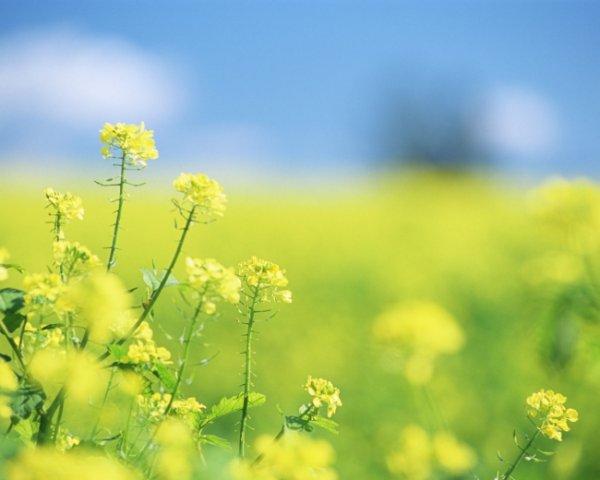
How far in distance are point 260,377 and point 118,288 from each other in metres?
3.70

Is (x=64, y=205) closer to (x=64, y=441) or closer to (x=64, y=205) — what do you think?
(x=64, y=205)

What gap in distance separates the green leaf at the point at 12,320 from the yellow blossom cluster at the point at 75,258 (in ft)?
0.32

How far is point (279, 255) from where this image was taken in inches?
259

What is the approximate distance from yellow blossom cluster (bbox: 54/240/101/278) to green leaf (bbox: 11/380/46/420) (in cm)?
16

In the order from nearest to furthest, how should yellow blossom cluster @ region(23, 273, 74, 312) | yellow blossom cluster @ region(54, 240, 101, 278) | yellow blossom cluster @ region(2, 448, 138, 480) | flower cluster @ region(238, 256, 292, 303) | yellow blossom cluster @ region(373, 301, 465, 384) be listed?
yellow blossom cluster @ region(2, 448, 138, 480) → yellow blossom cluster @ region(23, 273, 74, 312) → yellow blossom cluster @ region(54, 240, 101, 278) → flower cluster @ region(238, 256, 292, 303) → yellow blossom cluster @ region(373, 301, 465, 384)

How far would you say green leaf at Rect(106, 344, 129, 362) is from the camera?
0.79m

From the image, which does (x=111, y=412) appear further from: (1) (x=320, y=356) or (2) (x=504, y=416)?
(1) (x=320, y=356)

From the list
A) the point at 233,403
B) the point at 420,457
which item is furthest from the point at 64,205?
the point at 420,457

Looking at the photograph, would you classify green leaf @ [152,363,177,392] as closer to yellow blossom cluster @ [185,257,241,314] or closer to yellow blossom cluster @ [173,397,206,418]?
yellow blossom cluster @ [173,397,206,418]

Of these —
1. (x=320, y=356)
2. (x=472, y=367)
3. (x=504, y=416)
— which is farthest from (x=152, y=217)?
(x=504, y=416)

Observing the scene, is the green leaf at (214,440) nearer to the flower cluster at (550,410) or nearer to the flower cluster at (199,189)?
the flower cluster at (199,189)

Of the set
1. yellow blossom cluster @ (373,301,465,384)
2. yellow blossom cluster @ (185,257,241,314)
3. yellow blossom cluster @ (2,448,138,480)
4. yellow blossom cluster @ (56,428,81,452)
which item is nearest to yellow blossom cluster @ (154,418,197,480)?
yellow blossom cluster @ (2,448,138,480)

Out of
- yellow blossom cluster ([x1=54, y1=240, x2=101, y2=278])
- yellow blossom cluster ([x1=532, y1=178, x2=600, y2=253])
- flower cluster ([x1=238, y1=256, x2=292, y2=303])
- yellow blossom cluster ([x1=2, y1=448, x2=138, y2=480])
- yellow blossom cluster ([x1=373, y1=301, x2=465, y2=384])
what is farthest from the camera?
yellow blossom cluster ([x1=532, y1=178, x2=600, y2=253])

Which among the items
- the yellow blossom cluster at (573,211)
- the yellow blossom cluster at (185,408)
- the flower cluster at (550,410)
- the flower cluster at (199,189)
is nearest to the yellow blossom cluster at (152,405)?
the yellow blossom cluster at (185,408)
